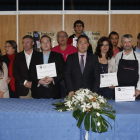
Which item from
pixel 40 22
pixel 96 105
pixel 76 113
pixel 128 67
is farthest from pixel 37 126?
pixel 40 22

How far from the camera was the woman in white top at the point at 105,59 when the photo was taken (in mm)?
3348

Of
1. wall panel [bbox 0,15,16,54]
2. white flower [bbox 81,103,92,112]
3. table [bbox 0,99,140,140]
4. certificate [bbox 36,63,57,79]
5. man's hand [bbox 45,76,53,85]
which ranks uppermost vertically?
wall panel [bbox 0,15,16,54]

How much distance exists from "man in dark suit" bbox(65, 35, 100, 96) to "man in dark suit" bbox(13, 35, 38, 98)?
706 millimetres

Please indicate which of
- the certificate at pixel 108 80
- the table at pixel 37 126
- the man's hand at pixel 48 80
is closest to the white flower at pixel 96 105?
the table at pixel 37 126

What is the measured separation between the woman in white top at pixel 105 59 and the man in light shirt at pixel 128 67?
132 mm

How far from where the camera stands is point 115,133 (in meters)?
2.17

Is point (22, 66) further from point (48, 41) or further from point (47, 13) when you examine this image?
point (47, 13)

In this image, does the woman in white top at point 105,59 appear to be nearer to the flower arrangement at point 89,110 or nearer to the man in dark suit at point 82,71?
the man in dark suit at point 82,71

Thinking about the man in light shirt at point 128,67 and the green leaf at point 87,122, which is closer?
the green leaf at point 87,122

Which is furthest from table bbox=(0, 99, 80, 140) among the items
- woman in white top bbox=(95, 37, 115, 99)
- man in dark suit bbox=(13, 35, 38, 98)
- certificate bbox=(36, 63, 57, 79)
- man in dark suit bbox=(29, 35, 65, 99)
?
woman in white top bbox=(95, 37, 115, 99)

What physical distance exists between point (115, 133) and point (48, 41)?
182 centimetres

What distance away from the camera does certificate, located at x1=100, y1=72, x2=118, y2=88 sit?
122 inches

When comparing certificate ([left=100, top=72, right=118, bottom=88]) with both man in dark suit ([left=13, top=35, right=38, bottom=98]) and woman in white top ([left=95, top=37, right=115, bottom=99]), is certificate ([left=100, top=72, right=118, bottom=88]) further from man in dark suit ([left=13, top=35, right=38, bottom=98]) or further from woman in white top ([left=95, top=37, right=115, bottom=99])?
man in dark suit ([left=13, top=35, right=38, bottom=98])
